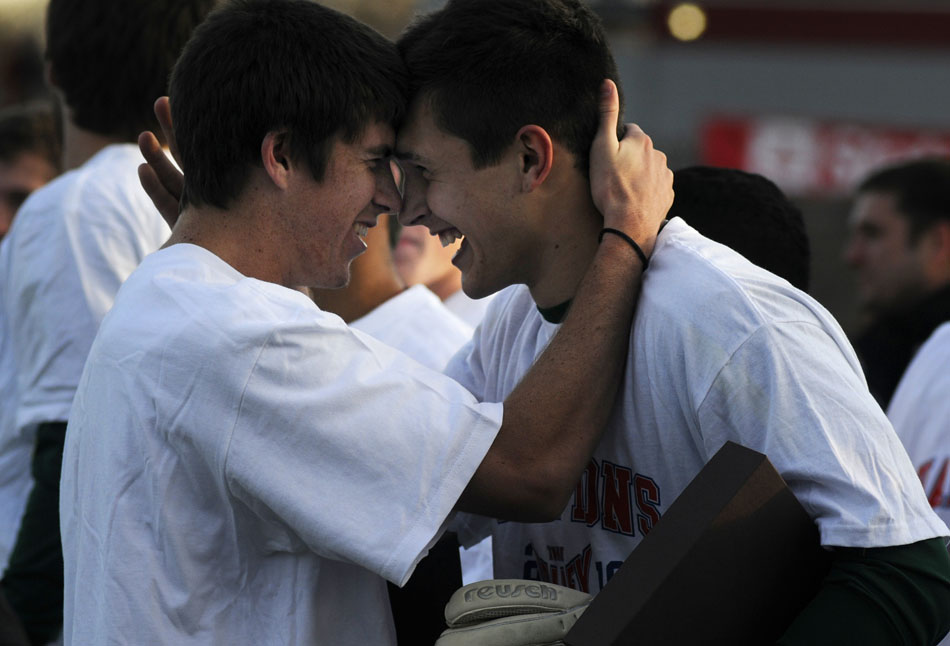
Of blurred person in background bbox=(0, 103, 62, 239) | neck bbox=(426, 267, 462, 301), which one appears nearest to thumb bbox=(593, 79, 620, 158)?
neck bbox=(426, 267, 462, 301)

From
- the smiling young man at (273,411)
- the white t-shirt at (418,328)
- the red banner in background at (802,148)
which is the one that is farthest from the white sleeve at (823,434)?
the red banner in background at (802,148)

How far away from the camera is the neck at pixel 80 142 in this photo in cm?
351

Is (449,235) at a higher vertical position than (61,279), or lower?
higher

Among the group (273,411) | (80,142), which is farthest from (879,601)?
(80,142)

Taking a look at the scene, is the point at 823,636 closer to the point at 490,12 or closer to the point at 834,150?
the point at 490,12

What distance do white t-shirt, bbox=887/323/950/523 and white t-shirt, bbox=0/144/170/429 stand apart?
260 centimetres

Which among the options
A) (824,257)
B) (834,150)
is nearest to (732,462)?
(824,257)

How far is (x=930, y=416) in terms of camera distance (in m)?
3.93

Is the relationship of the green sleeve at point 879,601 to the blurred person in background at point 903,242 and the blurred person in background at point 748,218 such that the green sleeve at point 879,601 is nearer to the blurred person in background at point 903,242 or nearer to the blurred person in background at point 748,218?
the blurred person in background at point 748,218

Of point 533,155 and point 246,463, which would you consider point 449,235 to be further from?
point 246,463

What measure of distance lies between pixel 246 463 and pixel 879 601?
110 centimetres

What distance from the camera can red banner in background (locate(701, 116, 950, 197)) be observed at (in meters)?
15.1

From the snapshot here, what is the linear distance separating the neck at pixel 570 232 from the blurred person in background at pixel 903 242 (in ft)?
11.5

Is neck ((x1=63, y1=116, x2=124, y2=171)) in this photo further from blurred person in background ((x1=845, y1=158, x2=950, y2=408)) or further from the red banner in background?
the red banner in background
